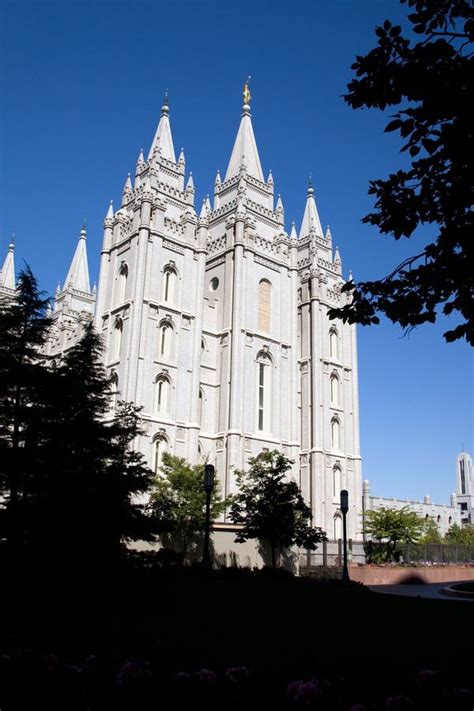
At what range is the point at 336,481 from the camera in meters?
53.4

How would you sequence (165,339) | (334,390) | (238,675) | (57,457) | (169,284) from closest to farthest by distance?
1. (238,675)
2. (57,457)
3. (165,339)
4. (169,284)
5. (334,390)

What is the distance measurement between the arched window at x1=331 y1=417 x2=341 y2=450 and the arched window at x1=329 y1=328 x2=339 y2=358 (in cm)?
606

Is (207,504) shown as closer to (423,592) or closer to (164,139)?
(423,592)

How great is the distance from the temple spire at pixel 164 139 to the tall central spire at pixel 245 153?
6.25 m

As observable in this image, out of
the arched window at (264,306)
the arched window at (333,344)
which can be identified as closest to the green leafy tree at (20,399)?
the arched window at (264,306)

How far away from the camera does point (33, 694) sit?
6.30m

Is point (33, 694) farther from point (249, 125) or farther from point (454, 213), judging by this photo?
point (249, 125)

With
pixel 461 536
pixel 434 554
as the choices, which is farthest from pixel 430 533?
pixel 434 554

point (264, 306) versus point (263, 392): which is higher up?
point (264, 306)

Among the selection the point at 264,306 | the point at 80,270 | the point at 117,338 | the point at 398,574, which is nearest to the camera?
the point at 398,574

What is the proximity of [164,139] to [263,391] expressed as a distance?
22.6 meters

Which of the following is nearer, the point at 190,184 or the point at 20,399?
the point at 20,399

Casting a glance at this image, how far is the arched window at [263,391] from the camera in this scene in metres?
48.5

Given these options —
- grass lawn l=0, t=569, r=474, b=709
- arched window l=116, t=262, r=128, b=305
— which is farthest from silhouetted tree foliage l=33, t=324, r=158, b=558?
arched window l=116, t=262, r=128, b=305
